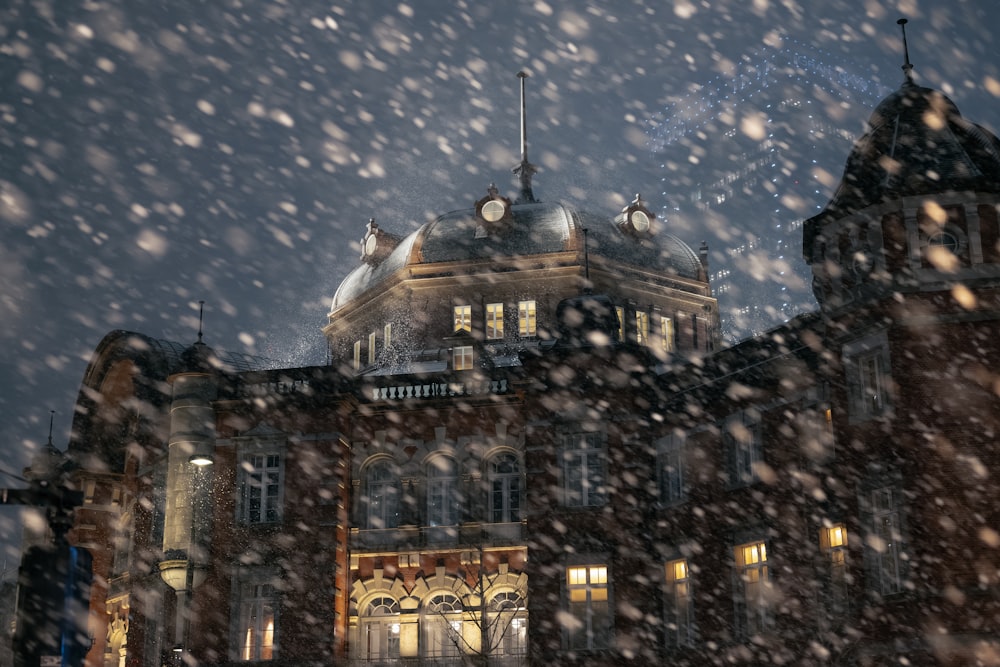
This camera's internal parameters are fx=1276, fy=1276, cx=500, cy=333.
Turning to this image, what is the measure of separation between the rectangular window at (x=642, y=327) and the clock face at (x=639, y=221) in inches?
137

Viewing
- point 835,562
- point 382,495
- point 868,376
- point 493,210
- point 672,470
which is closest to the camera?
point 868,376

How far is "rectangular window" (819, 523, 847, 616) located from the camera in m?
26.9

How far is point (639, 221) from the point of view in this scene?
44969 millimetres

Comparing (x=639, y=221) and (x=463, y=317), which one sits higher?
(x=639, y=221)

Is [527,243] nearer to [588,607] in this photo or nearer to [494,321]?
[494,321]

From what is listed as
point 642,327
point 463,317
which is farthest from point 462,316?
point 642,327

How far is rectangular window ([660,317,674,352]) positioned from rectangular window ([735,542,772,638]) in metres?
13.9

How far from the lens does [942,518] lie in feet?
80.7

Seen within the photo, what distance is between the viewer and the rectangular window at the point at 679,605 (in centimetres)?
3133

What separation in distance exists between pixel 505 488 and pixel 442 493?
5.79 feet

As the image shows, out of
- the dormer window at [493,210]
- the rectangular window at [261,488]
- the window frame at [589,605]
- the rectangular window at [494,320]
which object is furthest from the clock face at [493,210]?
the window frame at [589,605]

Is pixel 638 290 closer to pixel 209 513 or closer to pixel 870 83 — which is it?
pixel 209 513

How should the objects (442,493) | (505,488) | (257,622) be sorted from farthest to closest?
(442,493) → (505,488) → (257,622)

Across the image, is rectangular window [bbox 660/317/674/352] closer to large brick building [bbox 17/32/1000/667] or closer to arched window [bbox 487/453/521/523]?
large brick building [bbox 17/32/1000/667]
